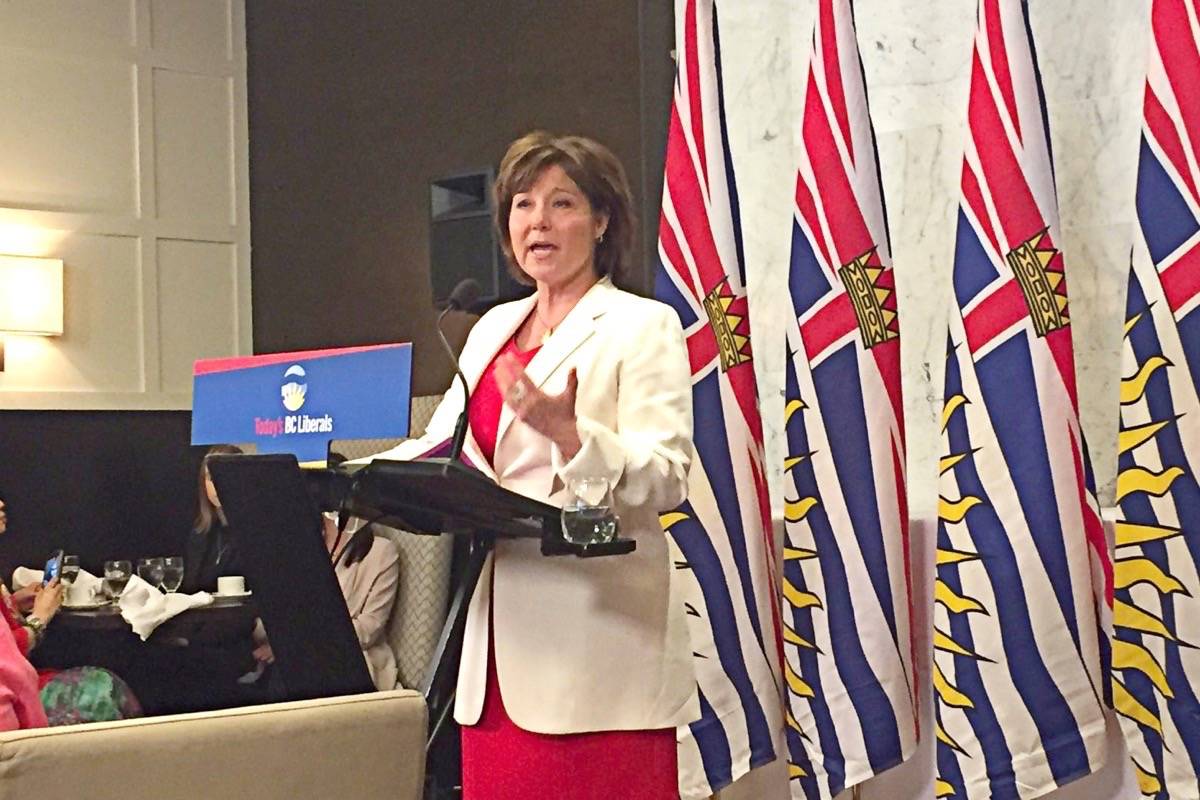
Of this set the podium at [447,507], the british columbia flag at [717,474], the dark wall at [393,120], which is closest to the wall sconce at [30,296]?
the dark wall at [393,120]

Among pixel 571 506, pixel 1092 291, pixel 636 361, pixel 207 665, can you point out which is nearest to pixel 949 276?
pixel 1092 291

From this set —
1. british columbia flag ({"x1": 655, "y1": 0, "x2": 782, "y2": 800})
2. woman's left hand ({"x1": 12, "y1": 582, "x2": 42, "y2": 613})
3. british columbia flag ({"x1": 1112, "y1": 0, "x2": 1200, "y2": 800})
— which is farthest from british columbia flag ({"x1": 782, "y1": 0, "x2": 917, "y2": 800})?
woman's left hand ({"x1": 12, "y1": 582, "x2": 42, "y2": 613})

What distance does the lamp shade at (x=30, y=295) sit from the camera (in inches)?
253

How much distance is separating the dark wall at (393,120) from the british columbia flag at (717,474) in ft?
2.91

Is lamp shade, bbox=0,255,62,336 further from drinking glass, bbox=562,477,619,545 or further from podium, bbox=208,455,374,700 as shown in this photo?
drinking glass, bbox=562,477,619,545

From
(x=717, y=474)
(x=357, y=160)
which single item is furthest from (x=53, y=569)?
(x=717, y=474)

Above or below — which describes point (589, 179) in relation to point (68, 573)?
above

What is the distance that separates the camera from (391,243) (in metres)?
6.07

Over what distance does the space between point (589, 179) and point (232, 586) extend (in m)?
3.73

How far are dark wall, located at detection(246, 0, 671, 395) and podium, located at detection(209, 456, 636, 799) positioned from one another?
2.81 metres

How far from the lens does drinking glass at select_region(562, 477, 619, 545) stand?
5.90ft

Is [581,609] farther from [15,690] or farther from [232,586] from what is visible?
[232,586]

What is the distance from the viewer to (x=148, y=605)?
509 cm

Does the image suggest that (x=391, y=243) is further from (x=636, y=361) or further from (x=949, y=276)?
(x=636, y=361)
